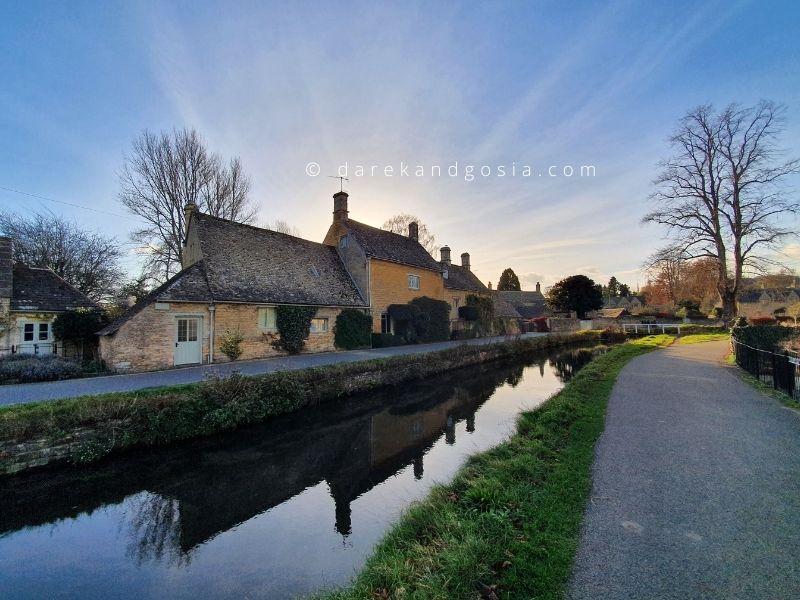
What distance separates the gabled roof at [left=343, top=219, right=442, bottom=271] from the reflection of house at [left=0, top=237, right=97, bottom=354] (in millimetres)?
14133

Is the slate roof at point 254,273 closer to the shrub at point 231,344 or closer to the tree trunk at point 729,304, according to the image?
the shrub at point 231,344

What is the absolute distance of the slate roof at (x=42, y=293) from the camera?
1445 cm

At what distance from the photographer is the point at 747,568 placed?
3016 mm

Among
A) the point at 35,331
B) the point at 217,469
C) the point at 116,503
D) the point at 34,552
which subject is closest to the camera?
the point at 34,552

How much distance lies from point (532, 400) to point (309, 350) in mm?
10862

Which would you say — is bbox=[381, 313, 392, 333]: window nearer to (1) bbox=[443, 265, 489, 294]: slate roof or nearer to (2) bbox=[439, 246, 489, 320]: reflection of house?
(2) bbox=[439, 246, 489, 320]: reflection of house

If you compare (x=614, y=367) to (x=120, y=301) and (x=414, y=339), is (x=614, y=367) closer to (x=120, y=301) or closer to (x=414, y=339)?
(x=414, y=339)

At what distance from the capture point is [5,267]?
14.0 metres

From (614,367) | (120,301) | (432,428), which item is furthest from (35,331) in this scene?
(614,367)

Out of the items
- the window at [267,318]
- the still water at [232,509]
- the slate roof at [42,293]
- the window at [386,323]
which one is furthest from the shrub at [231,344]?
the window at [386,323]

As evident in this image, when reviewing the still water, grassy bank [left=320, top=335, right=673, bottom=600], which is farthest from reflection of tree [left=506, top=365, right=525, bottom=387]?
grassy bank [left=320, top=335, right=673, bottom=600]

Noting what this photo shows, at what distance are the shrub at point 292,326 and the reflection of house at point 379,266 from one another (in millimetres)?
4956

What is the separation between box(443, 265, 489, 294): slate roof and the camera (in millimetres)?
30766

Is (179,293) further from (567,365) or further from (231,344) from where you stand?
(567,365)
